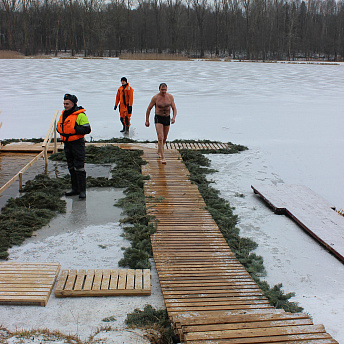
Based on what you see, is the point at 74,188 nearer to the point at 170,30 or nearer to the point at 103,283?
the point at 103,283

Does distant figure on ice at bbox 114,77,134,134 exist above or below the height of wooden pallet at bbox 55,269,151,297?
above

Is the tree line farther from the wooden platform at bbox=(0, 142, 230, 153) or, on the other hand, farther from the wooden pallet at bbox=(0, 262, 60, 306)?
the wooden pallet at bbox=(0, 262, 60, 306)

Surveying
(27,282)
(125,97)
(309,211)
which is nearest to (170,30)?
(125,97)

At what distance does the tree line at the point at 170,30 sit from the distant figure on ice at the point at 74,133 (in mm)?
50985

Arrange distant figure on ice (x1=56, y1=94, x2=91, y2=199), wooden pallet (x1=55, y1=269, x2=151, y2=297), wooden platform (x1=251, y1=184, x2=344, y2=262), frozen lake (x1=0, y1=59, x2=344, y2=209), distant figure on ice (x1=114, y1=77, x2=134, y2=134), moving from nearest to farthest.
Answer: wooden pallet (x1=55, y1=269, x2=151, y2=297), wooden platform (x1=251, y1=184, x2=344, y2=262), distant figure on ice (x1=56, y1=94, x2=91, y2=199), frozen lake (x1=0, y1=59, x2=344, y2=209), distant figure on ice (x1=114, y1=77, x2=134, y2=134)

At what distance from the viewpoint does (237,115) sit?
13133mm

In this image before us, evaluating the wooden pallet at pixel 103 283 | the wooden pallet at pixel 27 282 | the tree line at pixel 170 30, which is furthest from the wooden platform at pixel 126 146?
the tree line at pixel 170 30

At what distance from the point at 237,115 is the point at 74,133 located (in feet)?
26.3

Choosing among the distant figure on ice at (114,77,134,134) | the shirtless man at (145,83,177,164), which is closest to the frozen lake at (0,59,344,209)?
the distant figure on ice at (114,77,134,134)

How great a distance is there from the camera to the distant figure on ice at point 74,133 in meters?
5.86

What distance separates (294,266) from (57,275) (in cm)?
229

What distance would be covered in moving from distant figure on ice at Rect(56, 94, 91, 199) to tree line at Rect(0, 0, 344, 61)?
5098cm

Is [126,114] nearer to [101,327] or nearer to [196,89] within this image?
[101,327]

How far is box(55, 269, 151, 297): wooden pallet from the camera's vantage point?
12.0 ft
